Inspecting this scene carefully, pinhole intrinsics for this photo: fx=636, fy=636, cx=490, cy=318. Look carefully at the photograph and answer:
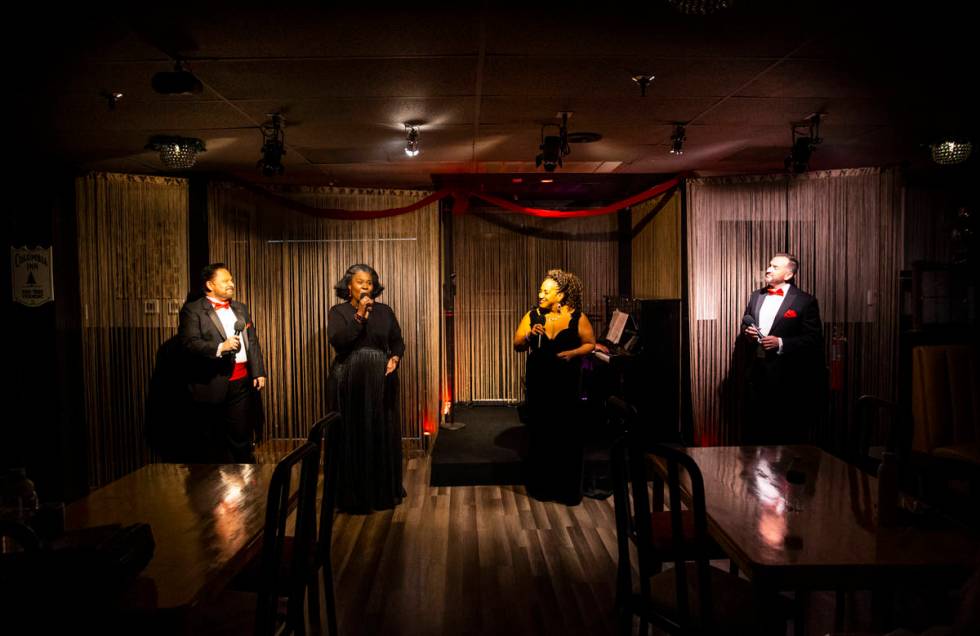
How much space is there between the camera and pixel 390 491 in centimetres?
438

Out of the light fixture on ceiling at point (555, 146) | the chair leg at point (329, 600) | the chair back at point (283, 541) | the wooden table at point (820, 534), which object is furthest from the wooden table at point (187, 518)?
the light fixture on ceiling at point (555, 146)

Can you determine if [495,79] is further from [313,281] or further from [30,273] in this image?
[30,273]

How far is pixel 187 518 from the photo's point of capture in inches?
81.4

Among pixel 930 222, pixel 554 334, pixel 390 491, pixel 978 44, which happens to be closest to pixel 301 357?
pixel 390 491

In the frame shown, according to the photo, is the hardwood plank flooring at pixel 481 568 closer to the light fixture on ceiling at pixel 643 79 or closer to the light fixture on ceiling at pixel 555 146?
the light fixture on ceiling at pixel 555 146

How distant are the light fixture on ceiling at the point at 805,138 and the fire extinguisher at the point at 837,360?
1650mm

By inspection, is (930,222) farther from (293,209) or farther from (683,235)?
(293,209)

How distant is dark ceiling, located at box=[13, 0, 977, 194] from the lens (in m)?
2.42

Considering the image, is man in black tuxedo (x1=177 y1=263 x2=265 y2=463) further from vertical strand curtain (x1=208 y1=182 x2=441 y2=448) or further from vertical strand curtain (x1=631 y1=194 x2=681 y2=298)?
vertical strand curtain (x1=631 y1=194 x2=681 y2=298)

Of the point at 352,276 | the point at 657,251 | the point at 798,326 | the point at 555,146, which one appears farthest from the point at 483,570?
the point at 657,251

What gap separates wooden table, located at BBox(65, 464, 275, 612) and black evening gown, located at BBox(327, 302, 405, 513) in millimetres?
1514

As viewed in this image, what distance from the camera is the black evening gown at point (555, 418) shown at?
171 inches

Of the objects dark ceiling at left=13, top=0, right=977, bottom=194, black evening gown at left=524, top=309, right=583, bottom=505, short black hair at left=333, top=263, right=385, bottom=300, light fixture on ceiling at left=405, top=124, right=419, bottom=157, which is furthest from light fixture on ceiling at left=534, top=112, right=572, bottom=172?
short black hair at left=333, top=263, right=385, bottom=300

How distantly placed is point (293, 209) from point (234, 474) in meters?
3.16
